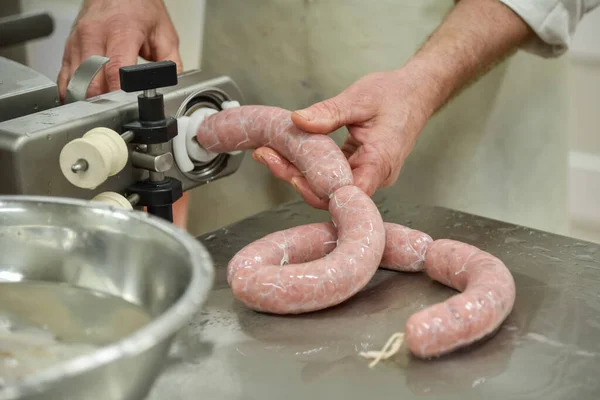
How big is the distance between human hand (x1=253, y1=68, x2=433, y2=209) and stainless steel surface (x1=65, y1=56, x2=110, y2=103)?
1.07ft

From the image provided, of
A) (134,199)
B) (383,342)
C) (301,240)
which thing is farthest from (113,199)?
(383,342)

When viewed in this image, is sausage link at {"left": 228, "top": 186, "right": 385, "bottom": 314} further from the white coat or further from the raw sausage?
the white coat

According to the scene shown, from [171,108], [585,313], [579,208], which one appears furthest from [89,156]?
[579,208]

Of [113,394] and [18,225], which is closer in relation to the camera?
[113,394]

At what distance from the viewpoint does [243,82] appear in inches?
84.0

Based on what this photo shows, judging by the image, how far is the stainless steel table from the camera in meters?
1.03

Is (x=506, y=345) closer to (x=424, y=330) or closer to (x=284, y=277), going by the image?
(x=424, y=330)

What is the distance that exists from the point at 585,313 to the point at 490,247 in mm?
269

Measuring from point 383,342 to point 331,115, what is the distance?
1.48 ft

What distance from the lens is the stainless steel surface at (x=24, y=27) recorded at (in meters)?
1.66

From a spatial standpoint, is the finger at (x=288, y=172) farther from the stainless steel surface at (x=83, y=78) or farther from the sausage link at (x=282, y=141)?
the stainless steel surface at (x=83, y=78)

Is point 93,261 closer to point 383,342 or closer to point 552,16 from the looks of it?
point 383,342

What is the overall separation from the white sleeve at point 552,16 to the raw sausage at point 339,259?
0.59m

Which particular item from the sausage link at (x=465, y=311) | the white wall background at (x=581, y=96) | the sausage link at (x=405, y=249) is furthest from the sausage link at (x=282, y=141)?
the white wall background at (x=581, y=96)
